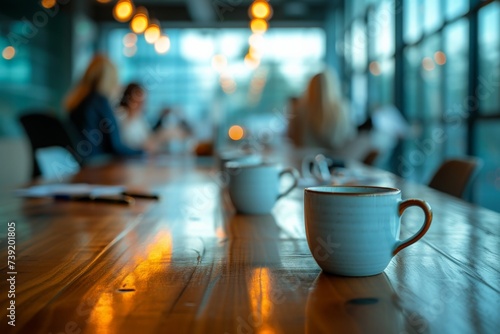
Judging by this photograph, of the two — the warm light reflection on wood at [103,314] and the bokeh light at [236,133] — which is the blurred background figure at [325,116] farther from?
the warm light reflection on wood at [103,314]

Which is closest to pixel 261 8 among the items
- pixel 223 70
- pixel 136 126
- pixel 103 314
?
pixel 136 126

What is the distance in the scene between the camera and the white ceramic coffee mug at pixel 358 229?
0.62 metres

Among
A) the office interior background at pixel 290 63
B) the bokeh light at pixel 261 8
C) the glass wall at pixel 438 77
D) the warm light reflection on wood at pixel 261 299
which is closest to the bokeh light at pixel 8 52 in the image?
the office interior background at pixel 290 63

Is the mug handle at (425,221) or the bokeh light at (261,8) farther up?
the bokeh light at (261,8)

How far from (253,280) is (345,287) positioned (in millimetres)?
101

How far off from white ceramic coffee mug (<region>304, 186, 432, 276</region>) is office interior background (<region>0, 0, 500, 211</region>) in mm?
2699

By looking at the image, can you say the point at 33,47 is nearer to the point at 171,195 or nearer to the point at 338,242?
the point at 171,195

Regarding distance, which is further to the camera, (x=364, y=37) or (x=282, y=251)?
(x=364, y=37)

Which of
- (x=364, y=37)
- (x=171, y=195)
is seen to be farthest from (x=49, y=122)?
(x=364, y=37)

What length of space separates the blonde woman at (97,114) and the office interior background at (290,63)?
2.09ft

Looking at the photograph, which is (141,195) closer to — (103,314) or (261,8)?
(103,314)

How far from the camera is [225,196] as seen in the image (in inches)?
55.7

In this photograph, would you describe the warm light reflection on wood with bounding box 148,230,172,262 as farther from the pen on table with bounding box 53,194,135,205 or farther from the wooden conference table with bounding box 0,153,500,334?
the pen on table with bounding box 53,194,135,205

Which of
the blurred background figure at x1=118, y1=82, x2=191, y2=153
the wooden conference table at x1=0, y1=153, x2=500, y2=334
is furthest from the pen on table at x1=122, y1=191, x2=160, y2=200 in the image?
the blurred background figure at x1=118, y1=82, x2=191, y2=153
